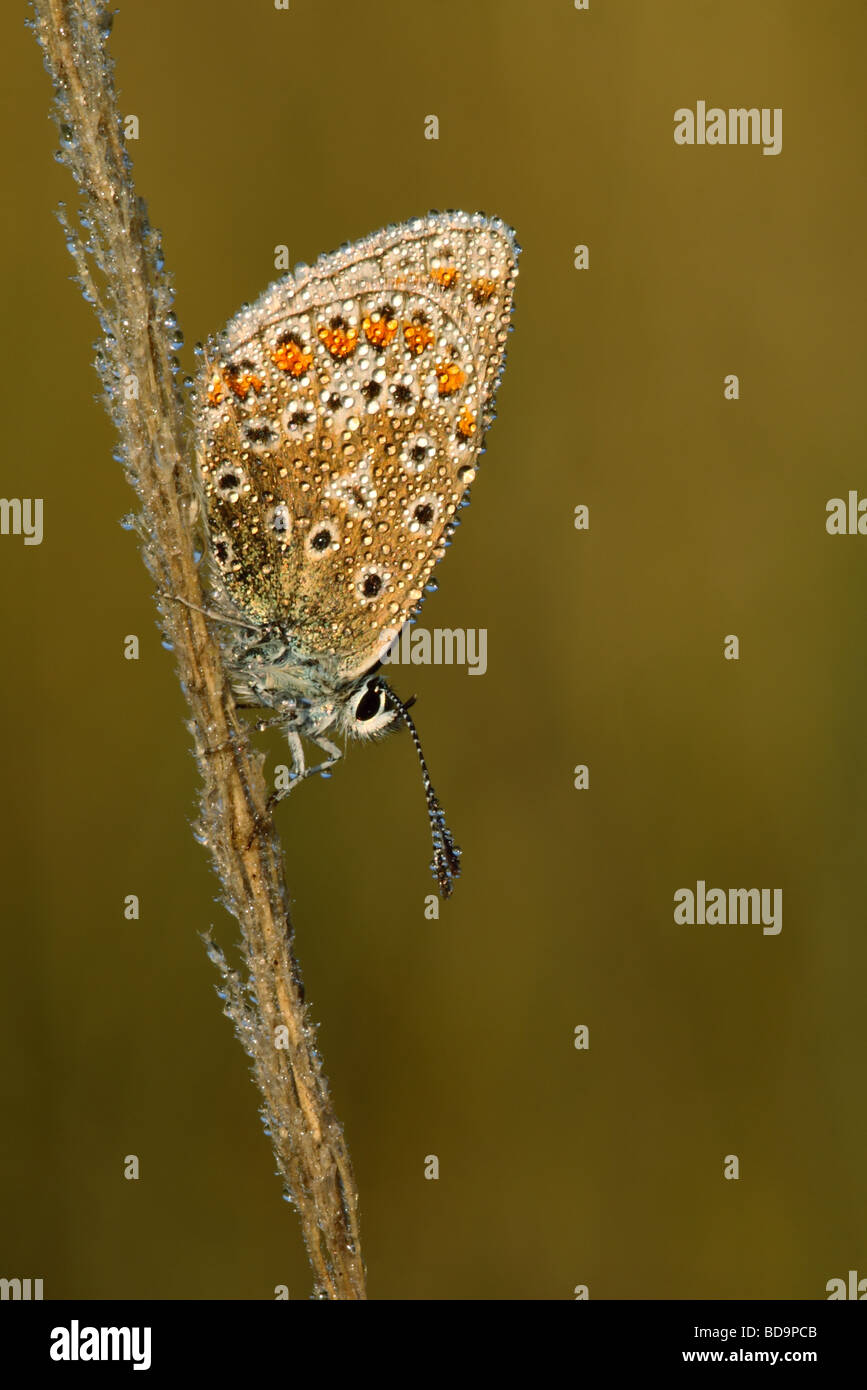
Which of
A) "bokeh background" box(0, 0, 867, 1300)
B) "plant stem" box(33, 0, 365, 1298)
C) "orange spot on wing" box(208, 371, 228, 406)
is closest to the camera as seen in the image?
"plant stem" box(33, 0, 365, 1298)

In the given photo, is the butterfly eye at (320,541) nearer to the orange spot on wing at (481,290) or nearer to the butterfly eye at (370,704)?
the butterfly eye at (370,704)

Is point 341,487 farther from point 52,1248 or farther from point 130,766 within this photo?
point 52,1248

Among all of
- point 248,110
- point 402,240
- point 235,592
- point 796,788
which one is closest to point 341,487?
point 235,592

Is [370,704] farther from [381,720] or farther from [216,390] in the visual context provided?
[216,390]

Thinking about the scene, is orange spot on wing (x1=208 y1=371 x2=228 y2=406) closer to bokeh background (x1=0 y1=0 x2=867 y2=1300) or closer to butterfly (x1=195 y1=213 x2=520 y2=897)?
butterfly (x1=195 y1=213 x2=520 y2=897)

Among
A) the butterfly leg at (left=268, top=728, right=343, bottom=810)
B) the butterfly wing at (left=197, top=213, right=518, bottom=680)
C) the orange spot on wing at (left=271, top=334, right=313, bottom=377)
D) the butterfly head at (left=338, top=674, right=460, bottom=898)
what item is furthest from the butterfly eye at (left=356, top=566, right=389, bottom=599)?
the orange spot on wing at (left=271, top=334, right=313, bottom=377)

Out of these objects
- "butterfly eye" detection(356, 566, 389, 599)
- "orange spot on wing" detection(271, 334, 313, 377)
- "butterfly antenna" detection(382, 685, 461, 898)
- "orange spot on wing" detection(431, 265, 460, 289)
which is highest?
"orange spot on wing" detection(431, 265, 460, 289)
